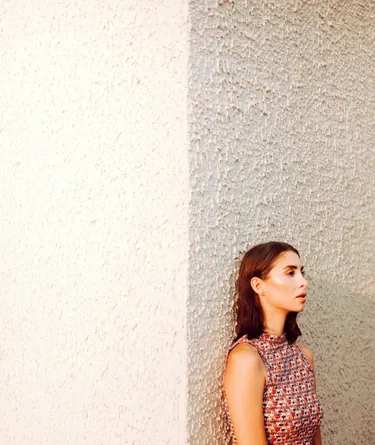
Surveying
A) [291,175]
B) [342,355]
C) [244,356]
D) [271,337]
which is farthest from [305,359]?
[291,175]

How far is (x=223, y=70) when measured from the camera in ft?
7.21

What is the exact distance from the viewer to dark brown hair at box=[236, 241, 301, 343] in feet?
6.86

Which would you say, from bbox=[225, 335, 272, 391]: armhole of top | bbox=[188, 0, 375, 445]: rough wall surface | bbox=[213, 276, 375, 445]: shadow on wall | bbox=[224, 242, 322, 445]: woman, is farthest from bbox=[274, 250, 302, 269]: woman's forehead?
bbox=[213, 276, 375, 445]: shadow on wall

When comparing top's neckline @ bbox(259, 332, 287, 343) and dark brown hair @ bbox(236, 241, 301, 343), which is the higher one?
dark brown hair @ bbox(236, 241, 301, 343)

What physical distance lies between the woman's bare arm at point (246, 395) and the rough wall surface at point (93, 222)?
0.17 meters

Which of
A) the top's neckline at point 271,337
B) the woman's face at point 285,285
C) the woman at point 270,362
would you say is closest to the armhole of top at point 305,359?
the woman at point 270,362

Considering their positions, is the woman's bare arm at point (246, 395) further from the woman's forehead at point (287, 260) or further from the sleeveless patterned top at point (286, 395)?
the woman's forehead at point (287, 260)

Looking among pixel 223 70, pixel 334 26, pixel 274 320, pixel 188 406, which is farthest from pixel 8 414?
pixel 334 26

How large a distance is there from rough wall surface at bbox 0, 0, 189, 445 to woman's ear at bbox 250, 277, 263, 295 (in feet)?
0.91

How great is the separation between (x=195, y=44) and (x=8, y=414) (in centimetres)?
184

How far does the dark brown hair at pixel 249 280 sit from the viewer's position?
82.3 inches

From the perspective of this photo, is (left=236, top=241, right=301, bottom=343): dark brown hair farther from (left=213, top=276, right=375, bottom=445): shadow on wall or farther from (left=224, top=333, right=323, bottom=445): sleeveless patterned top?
(left=213, top=276, right=375, bottom=445): shadow on wall

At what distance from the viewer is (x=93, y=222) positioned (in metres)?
2.37

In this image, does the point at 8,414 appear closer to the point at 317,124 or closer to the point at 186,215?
the point at 186,215
